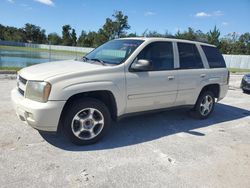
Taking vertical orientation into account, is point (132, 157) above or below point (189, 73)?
below

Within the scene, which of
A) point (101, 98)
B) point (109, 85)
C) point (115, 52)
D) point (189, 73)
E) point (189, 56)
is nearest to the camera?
point (109, 85)

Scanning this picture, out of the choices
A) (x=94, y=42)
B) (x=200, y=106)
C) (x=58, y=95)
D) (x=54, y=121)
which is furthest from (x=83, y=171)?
(x=94, y=42)

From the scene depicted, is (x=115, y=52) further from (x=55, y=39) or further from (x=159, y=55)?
(x=55, y=39)

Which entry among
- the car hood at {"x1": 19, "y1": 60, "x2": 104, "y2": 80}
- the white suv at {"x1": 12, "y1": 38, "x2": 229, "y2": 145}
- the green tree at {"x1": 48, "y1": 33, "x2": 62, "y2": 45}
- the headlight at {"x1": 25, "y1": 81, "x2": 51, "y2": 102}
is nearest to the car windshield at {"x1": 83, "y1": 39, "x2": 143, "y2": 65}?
the white suv at {"x1": 12, "y1": 38, "x2": 229, "y2": 145}

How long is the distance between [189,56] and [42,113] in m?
3.51

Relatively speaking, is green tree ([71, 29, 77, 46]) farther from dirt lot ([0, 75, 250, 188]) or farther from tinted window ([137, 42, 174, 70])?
tinted window ([137, 42, 174, 70])

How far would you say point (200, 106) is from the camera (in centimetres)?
596

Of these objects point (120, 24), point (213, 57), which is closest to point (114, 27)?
point (120, 24)

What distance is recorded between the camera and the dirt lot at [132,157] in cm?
316

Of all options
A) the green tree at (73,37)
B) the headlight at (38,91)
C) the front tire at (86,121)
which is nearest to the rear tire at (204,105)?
the front tire at (86,121)

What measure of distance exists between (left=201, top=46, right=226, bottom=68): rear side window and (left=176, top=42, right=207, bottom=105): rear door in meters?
0.34

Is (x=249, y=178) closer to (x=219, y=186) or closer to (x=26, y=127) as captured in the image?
(x=219, y=186)

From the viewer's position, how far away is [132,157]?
3818mm

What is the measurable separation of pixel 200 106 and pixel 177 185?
3.17 meters
